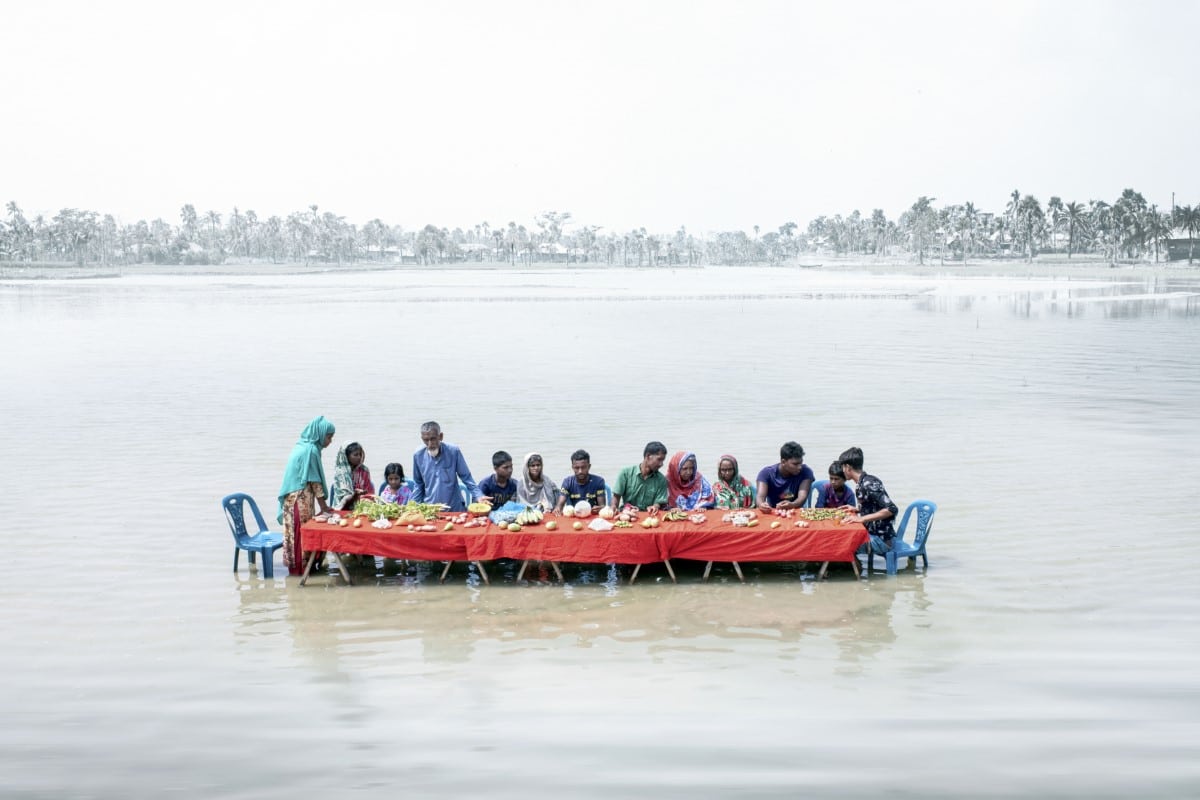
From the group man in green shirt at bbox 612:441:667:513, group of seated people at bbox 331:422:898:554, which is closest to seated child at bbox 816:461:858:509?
group of seated people at bbox 331:422:898:554

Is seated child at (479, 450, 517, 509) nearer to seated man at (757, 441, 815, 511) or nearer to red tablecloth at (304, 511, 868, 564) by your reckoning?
red tablecloth at (304, 511, 868, 564)

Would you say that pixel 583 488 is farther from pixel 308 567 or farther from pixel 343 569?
pixel 308 567

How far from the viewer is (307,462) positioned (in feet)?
28.2

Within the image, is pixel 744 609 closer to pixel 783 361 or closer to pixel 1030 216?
pixel 783 361

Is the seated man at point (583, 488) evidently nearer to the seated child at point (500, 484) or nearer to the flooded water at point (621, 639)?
the seated child at point (500, 484)

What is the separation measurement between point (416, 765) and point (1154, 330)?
115ft

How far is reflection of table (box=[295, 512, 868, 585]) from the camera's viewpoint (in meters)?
8.36

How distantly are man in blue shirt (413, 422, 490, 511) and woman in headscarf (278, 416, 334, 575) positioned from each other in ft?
3.12

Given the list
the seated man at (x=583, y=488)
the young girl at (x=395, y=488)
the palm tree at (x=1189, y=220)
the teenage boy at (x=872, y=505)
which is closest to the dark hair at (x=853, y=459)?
the teenage boy at (x=872, y=505)

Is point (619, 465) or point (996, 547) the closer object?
point (996, 547)

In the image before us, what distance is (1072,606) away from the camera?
26.0 ft

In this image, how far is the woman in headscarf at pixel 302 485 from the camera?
862 centimetres

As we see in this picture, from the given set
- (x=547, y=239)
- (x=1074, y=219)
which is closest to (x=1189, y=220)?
(x=1074, y=219)

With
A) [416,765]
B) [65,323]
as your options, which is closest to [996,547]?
[416,765]
